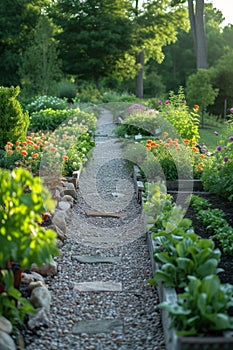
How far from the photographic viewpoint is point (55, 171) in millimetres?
6379

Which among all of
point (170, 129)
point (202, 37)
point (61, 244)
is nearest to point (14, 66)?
point (202, 37)

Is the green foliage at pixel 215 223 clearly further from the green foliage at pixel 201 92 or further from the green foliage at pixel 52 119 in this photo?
the green foliage at pixel 201 92

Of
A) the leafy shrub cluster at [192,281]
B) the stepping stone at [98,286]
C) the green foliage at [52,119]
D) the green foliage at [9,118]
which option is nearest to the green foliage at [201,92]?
the green foliage at [52,119]

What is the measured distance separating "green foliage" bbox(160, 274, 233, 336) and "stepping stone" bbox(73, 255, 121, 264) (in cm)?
198

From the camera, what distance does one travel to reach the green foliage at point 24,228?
9.37ft

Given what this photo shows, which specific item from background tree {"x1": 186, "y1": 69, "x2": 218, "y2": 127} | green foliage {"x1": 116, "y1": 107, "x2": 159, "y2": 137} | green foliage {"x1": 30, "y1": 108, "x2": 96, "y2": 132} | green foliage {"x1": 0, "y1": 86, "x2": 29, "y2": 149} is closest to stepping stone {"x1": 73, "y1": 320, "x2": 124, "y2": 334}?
green foliage {"x1": 0, "y1": 86, "x2": 29, "y2": 149}

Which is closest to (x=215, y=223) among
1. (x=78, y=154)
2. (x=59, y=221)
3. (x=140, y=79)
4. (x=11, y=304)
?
(x=59, y=221)

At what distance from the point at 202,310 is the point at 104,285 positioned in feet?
5.62

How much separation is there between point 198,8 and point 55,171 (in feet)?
52.8

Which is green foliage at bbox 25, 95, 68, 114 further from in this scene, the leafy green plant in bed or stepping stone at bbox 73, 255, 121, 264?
the leafy green plant in bed

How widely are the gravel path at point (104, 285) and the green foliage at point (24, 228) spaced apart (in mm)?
660

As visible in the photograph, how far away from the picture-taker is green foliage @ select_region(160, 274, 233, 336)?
102 inches

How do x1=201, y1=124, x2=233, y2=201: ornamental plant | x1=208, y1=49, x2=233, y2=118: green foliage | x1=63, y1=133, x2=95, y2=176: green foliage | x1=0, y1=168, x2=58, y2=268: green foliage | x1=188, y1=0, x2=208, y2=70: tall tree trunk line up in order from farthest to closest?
x1=188, y1=0, x2=208, y2=70: tall tree trunk → x1=208, y1=49, x2=233, y2=118: green foliage → x1=63, y1=133, x2=95, y2=176: green foliage → x1=201, y1=124, x2=233, y2=201: ornamental plant → x1=0, y1=168, x2=58, y2=268: green foliage

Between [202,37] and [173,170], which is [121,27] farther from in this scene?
[173,170]
